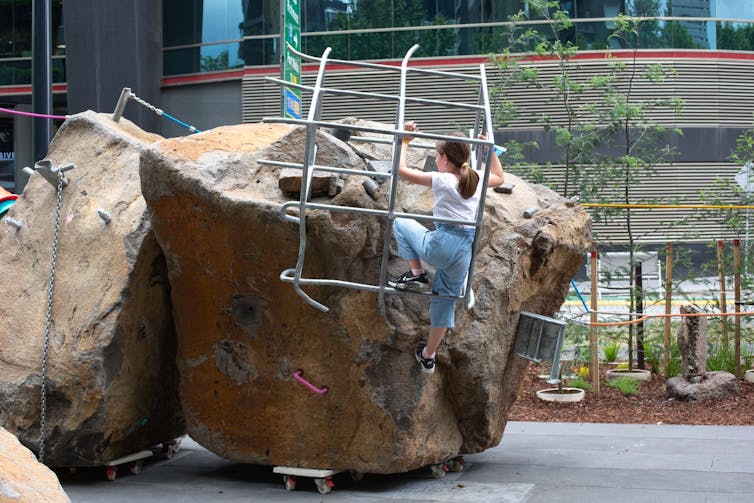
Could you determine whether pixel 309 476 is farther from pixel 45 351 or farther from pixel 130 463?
pixel 45 351

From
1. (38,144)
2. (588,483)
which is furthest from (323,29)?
(588,483)

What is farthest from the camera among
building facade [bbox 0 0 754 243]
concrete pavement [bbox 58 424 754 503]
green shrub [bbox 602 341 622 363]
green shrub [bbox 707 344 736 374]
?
building facade [bbox 0 0 754 243]

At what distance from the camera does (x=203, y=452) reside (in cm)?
895

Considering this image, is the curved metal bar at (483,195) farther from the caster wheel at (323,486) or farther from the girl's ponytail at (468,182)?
the caster wheel at (323,486)

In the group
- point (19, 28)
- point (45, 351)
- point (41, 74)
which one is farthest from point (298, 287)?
point (19, 28)

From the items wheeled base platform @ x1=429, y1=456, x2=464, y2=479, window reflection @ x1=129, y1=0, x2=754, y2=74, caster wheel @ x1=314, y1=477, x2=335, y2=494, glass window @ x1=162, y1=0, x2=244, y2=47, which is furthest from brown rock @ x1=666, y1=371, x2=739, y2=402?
glass window @ x1=162, y1=0, x2=244, y2=47

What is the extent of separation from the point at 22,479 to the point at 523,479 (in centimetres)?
458

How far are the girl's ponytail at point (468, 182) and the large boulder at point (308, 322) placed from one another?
0.92 m

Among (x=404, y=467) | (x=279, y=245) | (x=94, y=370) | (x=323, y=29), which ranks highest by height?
(x=323, y=29)

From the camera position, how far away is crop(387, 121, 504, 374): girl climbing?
6117mm

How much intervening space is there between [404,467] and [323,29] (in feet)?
57.9

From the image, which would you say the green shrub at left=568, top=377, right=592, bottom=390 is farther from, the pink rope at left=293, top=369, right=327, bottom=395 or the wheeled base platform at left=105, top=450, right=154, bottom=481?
the wheeled base platform at left=105, top=450, right=154, bottom=481

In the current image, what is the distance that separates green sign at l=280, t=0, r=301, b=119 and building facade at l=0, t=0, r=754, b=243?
433 inches

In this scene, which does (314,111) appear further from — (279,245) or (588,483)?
(588,483)
